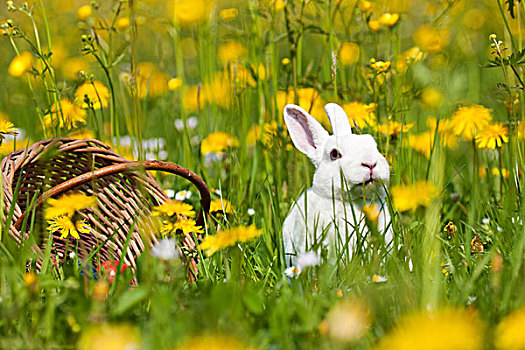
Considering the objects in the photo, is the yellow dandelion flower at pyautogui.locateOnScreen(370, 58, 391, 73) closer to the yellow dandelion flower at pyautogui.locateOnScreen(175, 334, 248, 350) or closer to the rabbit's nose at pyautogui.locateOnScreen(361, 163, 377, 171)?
the rabbit's nose at pyautogui.locateOnScreen(361, 163, 377, 171)

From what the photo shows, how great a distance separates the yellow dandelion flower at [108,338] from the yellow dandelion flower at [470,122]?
4.40ft

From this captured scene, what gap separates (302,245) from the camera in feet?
5.83

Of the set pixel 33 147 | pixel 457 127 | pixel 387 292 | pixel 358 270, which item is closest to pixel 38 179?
pixel 33 147

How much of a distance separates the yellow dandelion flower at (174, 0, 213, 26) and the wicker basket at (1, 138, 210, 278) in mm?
801

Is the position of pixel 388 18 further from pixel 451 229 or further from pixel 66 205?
pixel 66 205

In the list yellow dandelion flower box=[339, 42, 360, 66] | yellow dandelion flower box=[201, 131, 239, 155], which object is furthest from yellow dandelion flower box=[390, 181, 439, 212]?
yellow dandelion flower box=[201, 131, 239, 155]

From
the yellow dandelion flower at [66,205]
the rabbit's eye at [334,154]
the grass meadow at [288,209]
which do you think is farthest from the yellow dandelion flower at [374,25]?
the yellow dandelion flower at [66,205]

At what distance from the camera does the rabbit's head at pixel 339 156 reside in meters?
1.74

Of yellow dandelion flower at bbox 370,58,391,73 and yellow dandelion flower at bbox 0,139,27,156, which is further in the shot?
yellow dandelion flower at bbox 0,139,27,156

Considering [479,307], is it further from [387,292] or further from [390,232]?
[390,232]

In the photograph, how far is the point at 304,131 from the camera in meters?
1.94

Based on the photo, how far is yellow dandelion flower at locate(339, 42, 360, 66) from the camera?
2.51 meters

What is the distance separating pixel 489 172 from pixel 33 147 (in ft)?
5.20

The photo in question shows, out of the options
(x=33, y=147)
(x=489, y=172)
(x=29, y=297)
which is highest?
(x=33, y=147)
